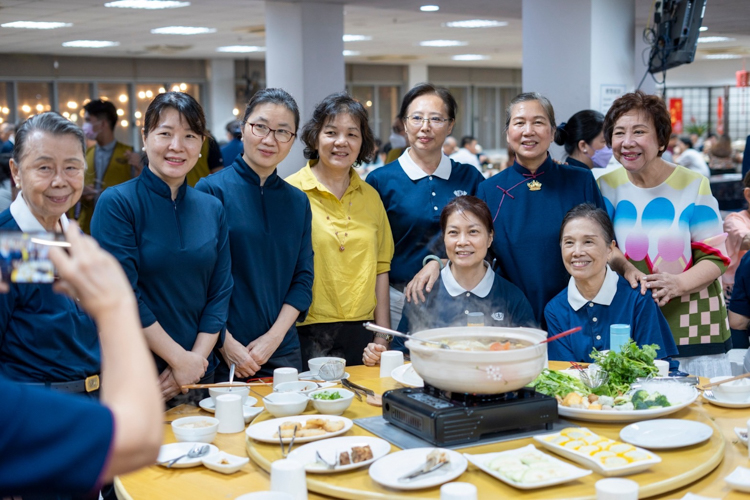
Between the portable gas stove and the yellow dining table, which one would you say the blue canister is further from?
the portable gas stove

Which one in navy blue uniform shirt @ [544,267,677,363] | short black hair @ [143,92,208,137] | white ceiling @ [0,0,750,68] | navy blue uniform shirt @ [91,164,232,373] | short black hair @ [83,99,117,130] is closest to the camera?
navy blue uniform shirt @ [91,164,232,373]

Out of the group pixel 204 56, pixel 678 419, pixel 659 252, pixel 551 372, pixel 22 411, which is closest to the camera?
pixel 22 411

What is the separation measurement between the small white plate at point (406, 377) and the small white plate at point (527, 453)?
574 millimetres

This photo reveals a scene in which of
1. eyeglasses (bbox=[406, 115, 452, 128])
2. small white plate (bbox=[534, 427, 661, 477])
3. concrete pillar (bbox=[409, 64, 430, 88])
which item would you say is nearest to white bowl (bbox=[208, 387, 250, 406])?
small white plate (bbox=[534, 427, 661, 477])

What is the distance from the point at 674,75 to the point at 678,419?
19009mm

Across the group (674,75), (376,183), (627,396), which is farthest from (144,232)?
(674,75)

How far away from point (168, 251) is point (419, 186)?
129 centimetres

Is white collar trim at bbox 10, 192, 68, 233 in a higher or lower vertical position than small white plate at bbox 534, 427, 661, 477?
higher

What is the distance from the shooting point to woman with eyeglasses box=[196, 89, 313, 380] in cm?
286

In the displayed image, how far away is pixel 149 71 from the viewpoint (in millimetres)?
15594

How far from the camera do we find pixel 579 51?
525cm

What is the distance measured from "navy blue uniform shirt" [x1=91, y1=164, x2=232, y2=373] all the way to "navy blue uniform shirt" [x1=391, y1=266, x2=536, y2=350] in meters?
0.78

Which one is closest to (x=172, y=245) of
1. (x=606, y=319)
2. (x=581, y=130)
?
(x=606, y=319)

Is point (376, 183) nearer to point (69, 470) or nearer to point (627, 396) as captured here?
point (627, 396)
